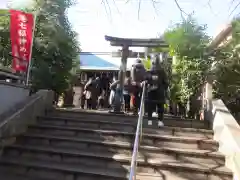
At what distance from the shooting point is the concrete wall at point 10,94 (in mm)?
6934

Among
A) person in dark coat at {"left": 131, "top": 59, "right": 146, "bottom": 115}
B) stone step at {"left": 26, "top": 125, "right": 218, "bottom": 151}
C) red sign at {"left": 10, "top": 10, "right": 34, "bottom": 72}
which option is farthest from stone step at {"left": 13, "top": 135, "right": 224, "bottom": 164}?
red sign at {"left": 10, "top": 10, "right": 34, "bottom": 72}

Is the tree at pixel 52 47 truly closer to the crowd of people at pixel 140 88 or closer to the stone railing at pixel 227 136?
the crowd of people at pixel 140 88

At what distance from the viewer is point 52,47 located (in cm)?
1210

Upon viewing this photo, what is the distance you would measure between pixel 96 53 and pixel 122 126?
53.3 ft

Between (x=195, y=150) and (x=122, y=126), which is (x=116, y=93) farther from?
(x=195, y=150)

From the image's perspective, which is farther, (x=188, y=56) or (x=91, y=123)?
(x=188, y=56)

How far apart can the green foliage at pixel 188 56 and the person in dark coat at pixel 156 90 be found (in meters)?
2.52

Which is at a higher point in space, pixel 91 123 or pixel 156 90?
pixel 156 90

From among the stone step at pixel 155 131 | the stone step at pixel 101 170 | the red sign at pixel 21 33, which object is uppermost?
the red sign at pixel 21 33

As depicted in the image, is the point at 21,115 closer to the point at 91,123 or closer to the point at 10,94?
the point at 10,94

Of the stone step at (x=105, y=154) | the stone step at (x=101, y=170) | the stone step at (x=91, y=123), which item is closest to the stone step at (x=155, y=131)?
the stone step at (x=91, y=123)

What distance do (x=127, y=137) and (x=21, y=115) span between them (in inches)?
105

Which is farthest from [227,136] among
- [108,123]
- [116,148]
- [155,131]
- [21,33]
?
[21,33]

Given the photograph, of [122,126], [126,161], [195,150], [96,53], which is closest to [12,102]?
[122,126]
